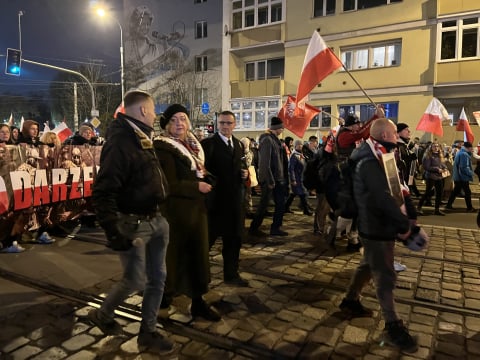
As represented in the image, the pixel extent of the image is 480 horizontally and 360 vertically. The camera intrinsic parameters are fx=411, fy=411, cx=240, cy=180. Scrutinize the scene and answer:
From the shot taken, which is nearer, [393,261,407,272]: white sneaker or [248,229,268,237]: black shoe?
[393,261,407,272]: white sneaker

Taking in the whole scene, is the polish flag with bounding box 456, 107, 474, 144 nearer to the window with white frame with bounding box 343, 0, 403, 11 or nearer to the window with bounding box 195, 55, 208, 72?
the window with white frame with bounding box 343, 0, 403, 11

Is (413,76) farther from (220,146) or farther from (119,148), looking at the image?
(119,148)

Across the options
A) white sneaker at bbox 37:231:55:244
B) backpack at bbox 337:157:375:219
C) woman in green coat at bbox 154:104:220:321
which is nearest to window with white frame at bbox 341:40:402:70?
white sneaker at bbox 37:231:55:244

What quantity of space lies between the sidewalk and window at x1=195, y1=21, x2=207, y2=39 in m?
37.5

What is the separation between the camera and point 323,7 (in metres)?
24.5

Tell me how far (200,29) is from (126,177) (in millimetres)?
40649

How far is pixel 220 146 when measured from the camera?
15.4ft

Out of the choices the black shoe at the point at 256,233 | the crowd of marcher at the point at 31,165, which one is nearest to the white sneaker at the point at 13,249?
the crowd of marcher at the point at 31,165

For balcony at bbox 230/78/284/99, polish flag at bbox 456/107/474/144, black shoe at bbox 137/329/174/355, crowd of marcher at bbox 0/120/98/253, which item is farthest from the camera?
balcony at bbox 230/78/284/99

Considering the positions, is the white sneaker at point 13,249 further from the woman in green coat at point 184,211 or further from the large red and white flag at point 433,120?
the large red and white flag at point 433,120

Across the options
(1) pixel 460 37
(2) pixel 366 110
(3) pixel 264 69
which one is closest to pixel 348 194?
(2) pixel 366 110

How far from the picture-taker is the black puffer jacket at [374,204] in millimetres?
3403

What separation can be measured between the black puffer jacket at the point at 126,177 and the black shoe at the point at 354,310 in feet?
7.32

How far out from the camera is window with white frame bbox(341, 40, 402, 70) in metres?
22.5
